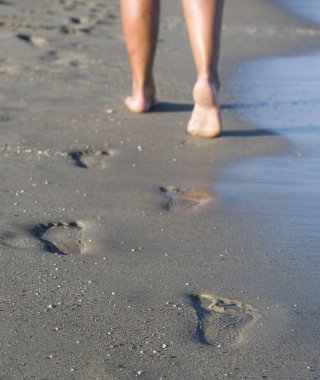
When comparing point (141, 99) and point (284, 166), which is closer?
point (284, 166)

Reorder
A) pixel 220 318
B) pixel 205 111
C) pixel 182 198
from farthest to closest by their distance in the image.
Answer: pixel 205 111 < pixel 182 198 < pixel 220 318

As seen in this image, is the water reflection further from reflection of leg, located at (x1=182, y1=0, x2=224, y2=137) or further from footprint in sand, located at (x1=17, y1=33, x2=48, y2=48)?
footprint in sand, located at (x1=17, y1=33, x2=48, y2=48)

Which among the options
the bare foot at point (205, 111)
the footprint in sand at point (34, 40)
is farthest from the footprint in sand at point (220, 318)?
the footprint in sand at point (34, 40)

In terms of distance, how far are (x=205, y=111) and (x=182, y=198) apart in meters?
0.80

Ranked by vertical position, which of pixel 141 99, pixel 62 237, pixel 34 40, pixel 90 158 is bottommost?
pixel 34 40

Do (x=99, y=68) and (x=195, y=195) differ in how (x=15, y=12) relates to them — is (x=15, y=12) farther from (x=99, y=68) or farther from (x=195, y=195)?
(x=195, y=195)

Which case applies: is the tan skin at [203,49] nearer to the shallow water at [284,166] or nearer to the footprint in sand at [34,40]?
the shallow water at [284,166]

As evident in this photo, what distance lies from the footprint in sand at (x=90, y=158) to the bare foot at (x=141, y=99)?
25.1 inches

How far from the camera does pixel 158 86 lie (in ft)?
16.3

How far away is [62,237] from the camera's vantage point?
9.23 ft

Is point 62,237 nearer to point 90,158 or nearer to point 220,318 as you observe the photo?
point 220,318

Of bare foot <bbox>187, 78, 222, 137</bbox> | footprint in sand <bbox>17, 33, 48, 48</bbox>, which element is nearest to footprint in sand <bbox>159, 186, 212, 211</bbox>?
bare foot <bbox>187, 78, 222, 137</bbox>

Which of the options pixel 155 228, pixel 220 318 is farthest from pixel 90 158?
pixel 220 318

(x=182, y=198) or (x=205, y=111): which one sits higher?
(x=182, y=198)
